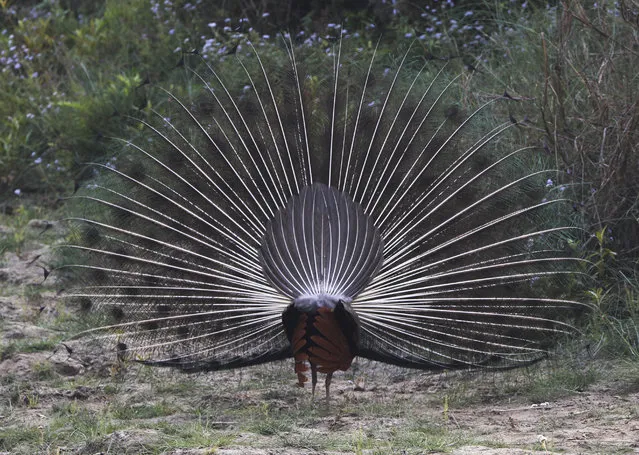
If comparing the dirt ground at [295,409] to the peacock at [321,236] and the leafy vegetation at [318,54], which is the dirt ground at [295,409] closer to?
the leafy vegetation at [318,54]

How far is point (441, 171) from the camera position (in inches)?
220

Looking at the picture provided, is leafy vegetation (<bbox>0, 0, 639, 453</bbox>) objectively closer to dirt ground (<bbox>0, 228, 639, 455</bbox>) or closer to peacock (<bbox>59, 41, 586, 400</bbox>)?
dirt ground (<bbox>0, 228, 639, 455</bbox>)

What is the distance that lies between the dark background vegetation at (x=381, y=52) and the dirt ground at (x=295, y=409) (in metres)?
0.84

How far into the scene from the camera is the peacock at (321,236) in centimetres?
519

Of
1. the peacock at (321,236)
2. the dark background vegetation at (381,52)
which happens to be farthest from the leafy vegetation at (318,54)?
the peacock at (321,236)

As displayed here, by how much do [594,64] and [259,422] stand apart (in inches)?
140

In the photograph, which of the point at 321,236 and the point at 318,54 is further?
the point at 318,54

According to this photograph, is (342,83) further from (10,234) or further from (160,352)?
(10,234)

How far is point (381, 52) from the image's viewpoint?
8336mm

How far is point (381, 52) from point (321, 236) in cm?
336

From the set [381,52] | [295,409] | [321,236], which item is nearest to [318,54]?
[381,52]

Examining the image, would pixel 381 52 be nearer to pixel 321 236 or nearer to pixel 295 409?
pixel 321 236

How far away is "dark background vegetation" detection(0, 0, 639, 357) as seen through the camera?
21.0 feet

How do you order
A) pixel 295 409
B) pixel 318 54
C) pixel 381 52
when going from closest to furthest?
pixel 295 409 → pixel 318 54 → pixel 381 52
